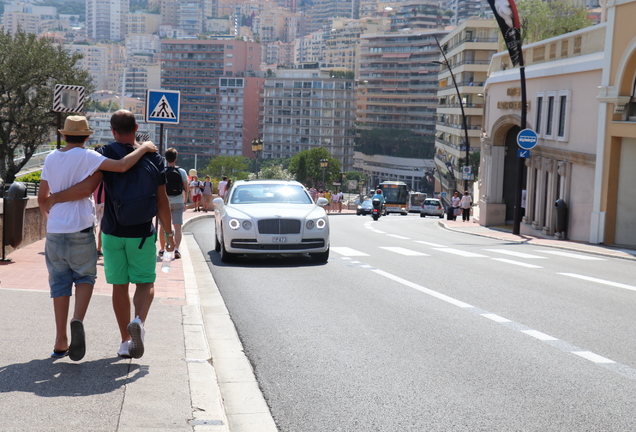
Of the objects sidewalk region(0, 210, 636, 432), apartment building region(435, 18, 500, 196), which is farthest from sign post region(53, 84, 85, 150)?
apartment building region(435, 18, 500, 196)

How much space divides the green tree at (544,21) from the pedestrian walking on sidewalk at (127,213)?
39.8 metres

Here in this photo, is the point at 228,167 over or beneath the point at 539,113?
beneath

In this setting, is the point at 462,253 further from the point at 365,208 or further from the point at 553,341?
the point at 365,208

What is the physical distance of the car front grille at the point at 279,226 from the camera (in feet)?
48.2

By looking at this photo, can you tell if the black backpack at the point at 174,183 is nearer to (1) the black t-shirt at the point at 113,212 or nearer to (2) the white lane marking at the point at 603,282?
(1) the black t-shirt at the point at 113,212

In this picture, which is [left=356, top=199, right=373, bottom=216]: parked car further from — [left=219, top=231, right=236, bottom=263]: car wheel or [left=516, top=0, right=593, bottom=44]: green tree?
[left=219, top=231, right=236, bottom=263]: car wheel

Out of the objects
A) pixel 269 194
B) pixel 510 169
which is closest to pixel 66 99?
pixel 269 194

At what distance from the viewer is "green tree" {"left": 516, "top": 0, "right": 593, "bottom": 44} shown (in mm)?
44375

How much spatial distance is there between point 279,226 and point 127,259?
8231 millimetres

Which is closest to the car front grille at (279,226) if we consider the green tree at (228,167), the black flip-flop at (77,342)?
the black flip-flop at (77,342)

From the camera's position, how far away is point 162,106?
51.6ft

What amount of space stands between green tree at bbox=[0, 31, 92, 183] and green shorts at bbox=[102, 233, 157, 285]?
156ft

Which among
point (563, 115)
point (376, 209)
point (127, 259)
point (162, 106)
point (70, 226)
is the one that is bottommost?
point (376, 209)

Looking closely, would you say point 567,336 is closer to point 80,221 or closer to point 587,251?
point 80,221
